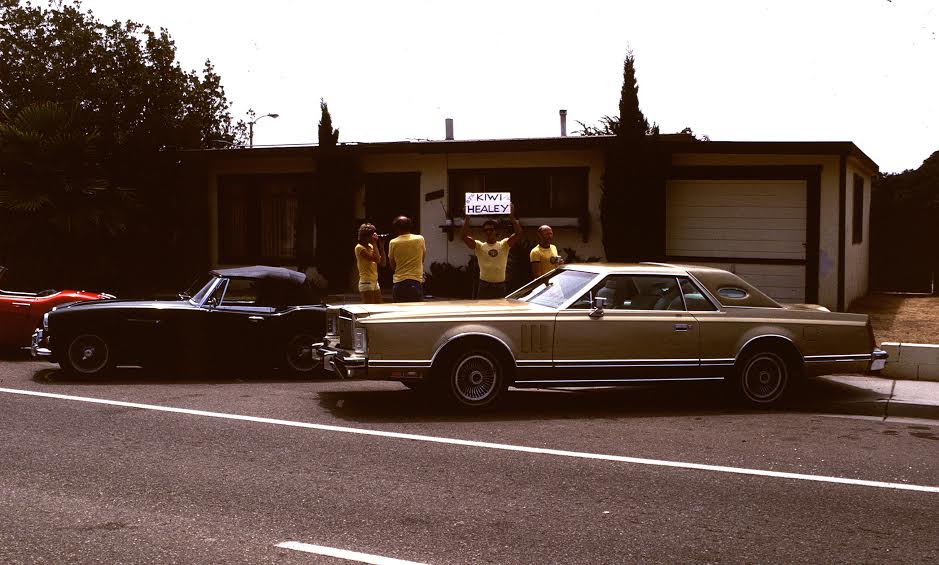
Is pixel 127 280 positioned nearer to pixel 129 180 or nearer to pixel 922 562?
pixel 129 180

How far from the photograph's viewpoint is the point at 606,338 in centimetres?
924

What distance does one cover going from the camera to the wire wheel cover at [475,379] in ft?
29.8

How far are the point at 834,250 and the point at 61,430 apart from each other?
14242mm

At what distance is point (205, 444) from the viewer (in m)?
7.50

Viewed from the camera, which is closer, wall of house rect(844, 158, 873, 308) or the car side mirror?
the car side mirror

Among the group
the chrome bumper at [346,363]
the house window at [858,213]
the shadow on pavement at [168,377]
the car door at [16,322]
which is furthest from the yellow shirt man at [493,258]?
the house window at [858,213]

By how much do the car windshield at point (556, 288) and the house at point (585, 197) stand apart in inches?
365

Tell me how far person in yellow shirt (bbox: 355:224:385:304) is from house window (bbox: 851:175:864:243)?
12206 millimetres

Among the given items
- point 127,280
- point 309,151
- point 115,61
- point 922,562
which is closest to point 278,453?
point 922,562

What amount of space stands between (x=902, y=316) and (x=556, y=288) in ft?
36.4

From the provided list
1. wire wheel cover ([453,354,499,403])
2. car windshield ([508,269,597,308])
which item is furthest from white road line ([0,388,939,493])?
car windshield ([508,269,597,308])

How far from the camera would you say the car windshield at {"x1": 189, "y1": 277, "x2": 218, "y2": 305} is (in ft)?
37.4

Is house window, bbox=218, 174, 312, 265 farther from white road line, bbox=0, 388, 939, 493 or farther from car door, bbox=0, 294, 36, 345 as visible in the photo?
white road line, bbox=0, 388, 939, 493

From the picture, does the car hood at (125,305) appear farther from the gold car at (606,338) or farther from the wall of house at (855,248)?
the wall of house at (855,248)
